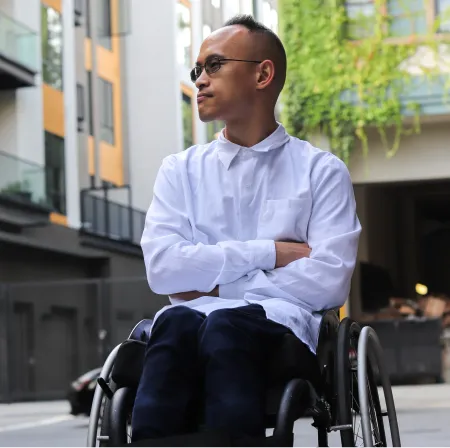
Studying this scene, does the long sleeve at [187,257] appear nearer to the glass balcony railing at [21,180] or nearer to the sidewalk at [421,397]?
the sidewalk at [421,397]

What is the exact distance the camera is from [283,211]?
10.3ft

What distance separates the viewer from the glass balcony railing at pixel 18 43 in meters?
22.0

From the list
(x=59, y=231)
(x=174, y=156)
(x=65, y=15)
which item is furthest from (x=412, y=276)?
(x=174, y=156)

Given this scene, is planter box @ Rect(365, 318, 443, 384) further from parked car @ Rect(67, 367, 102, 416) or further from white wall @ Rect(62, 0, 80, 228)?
white wall @ Rect(62, 0, 80, 228)

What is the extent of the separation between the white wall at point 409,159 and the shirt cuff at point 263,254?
1301 cm

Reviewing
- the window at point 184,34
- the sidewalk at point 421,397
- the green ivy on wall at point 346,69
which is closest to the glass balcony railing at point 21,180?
the green ivy on wall at point 346,69

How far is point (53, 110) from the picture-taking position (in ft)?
80.4

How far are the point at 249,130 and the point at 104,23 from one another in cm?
2431

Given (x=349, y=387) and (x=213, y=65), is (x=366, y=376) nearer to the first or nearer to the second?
(x=349, y=387)

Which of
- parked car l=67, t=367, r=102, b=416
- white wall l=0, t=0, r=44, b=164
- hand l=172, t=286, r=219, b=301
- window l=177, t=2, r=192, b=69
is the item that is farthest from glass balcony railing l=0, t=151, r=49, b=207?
hand l=172, t=286, r=219, b=301

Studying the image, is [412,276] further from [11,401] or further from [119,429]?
[119,429]

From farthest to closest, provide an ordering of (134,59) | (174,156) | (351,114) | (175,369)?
(134,59) → (351,114) → (174,156) → (175,369)

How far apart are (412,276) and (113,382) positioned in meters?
20.2

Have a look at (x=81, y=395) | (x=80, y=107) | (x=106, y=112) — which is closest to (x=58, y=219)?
(x=80, y=107)
